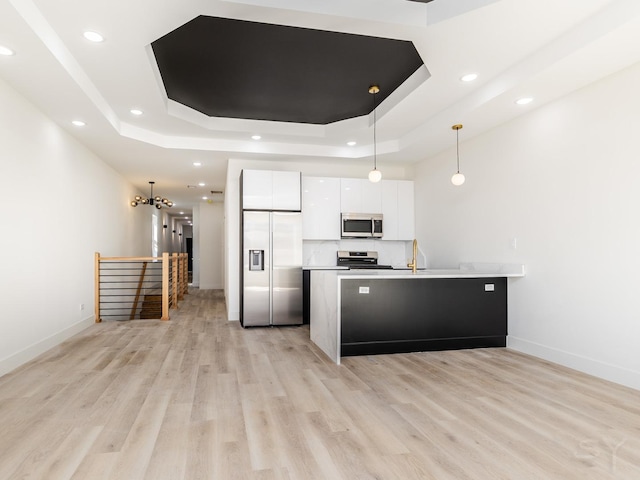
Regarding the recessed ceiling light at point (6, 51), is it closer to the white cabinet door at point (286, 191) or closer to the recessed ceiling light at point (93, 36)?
the recessed ceiling light at point (93, 36)

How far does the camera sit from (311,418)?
2525 mm

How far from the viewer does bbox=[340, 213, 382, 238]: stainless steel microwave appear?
638cm

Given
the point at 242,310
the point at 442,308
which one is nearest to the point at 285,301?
the point at 242,310

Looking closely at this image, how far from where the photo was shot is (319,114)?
5176 mm

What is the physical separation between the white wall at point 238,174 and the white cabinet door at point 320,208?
1.17 ft

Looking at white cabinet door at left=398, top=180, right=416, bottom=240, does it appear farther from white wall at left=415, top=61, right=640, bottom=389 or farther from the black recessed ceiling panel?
the black recessed ceiling panel

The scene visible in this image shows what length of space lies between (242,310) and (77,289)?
2.29 metres

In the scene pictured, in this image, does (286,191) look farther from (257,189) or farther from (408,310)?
(408,310)

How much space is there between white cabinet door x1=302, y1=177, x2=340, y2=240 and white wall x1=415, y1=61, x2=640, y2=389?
2.17m

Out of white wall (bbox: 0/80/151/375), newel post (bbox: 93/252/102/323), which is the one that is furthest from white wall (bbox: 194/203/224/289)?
newel post (bbox: 93/252/102/323)

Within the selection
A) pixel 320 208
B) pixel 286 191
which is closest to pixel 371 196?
pixel 320 208

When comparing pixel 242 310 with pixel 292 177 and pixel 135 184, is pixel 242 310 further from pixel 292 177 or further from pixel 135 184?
pixel 135 184

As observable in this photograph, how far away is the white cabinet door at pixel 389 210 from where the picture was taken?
659 centimetres

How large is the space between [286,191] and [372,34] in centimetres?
328
